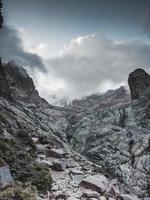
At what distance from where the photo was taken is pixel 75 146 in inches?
2502

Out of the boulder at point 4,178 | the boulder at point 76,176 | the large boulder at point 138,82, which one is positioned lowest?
the boulder at point 4,178

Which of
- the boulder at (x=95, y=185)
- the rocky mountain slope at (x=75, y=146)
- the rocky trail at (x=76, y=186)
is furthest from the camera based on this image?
the boulder at (x=95, y=185)

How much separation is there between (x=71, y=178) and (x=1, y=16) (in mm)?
31745

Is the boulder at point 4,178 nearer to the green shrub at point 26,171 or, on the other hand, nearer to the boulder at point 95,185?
the green shrub at point 26,171

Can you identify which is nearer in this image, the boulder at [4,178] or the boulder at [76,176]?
the boulder at [4,178]

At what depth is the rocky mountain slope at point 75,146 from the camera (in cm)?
2814

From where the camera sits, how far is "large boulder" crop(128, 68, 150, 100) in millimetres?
92688

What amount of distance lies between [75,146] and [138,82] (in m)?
40.7

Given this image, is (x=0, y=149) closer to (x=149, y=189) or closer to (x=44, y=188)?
(x=44, y=188)

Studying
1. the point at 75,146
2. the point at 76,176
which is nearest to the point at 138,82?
the point at 75,146

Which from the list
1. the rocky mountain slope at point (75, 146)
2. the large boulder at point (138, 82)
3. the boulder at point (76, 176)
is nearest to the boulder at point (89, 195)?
the rocky mountain slope at point (75, 146)

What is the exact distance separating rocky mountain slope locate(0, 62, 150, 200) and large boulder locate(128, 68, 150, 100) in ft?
1.07

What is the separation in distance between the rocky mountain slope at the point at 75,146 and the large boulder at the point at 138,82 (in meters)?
0.33

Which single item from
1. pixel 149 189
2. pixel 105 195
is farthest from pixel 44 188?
pixel 149 189
